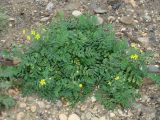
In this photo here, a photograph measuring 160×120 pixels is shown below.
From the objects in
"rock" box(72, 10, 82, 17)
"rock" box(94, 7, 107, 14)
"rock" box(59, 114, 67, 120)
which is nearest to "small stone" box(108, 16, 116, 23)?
"rock" box(94, 7, 107, 14)

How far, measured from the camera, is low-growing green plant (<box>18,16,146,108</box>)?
4.39 meters

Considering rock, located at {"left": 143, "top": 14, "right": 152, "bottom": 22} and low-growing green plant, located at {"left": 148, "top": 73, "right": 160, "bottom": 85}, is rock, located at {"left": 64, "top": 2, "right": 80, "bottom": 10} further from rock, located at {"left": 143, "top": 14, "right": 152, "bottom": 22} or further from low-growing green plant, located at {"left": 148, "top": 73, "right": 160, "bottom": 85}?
low-growing green plant, located at {"left": 148, "top": 73, "right": 160, "bottom": 85}

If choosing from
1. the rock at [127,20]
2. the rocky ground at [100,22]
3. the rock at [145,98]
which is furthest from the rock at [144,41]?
the rock at [145,98]

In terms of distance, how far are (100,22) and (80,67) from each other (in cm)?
77

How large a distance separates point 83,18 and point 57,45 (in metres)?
0.50

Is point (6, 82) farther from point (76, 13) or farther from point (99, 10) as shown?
point (99, 10)

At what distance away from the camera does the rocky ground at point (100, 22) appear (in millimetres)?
4418

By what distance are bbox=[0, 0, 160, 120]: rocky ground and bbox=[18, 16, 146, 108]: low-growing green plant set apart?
10cm

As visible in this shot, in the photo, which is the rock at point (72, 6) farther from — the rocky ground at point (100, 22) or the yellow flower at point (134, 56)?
the yellow flower at point (134, 56)

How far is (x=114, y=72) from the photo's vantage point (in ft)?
14.7

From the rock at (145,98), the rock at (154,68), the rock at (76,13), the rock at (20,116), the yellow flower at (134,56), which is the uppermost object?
the rock at (76,13)

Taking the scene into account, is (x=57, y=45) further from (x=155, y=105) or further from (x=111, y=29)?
(x=155, y=105)

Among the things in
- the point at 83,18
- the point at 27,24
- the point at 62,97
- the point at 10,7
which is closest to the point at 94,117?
the point at 62,97

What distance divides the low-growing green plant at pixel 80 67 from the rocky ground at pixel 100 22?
0.10 metres
